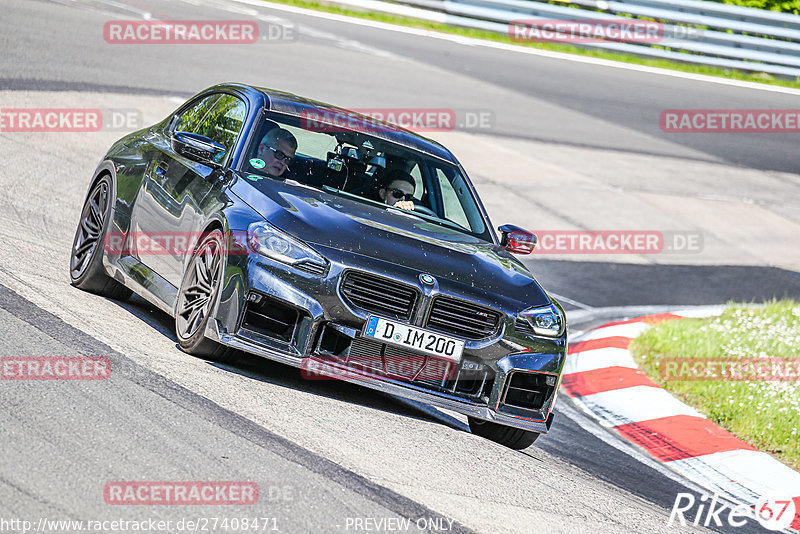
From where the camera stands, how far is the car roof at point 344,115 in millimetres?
7477

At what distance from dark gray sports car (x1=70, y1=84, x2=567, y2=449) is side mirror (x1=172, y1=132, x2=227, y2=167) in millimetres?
13

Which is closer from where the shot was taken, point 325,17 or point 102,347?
point 102,347

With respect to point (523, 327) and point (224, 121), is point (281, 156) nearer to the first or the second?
point (224, 121)

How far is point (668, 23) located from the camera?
25125mm

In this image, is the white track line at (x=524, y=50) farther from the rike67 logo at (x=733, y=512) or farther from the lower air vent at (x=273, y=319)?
the lower air vent at (x=273, y=319)

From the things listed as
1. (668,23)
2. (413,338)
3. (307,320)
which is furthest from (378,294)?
(668,23)

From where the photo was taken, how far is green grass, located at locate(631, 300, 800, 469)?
8086 millimetres

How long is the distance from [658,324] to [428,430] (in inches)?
189

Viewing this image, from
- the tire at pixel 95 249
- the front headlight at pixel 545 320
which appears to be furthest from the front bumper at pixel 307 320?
the tire at pixel 95 249

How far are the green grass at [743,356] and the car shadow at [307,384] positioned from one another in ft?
7.46

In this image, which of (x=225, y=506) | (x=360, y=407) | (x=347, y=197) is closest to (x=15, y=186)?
(x=347, y=197)

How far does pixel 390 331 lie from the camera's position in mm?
6094

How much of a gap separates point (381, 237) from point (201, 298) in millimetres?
1037

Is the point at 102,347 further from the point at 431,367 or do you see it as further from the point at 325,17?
the point at 325,17
